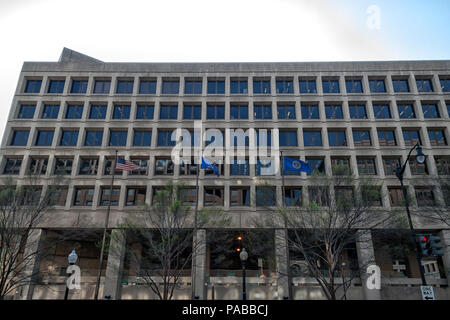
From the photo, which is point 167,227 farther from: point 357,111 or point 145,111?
point 357,111

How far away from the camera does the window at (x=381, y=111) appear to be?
36719mm

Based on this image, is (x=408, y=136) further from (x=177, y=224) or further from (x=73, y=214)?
(x=73, y=214)

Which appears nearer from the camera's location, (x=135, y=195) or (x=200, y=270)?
(x=200, y=270)

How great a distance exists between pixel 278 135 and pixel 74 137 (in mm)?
24878

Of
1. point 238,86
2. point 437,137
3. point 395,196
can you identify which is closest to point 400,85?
point 437,137

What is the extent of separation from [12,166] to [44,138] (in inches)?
183

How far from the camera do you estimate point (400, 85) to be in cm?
3812

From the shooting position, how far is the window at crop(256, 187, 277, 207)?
98.5ft

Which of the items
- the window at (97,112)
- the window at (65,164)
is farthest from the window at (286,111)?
the window at (65,164)

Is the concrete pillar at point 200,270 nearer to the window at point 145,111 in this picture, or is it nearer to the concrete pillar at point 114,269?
the concrete pillar at point 114,269

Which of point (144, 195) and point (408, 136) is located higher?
point (408, 136)

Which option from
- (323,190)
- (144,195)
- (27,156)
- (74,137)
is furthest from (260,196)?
(27,156)
